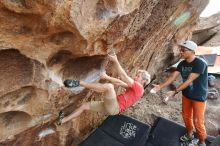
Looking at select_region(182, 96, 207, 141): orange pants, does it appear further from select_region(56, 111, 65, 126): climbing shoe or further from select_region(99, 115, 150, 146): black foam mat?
select_region(56, 111, 65, 126): climbing shoe

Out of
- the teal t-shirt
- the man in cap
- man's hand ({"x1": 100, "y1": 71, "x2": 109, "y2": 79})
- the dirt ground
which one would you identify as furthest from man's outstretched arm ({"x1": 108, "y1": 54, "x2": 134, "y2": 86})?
the dirt ground

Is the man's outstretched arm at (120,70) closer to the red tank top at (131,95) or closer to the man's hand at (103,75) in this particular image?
the red tank top at (131,95)

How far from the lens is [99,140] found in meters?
5.27

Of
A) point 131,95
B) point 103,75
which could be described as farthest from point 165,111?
point 103,75

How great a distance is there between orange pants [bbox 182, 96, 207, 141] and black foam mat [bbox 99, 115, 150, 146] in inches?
25.9

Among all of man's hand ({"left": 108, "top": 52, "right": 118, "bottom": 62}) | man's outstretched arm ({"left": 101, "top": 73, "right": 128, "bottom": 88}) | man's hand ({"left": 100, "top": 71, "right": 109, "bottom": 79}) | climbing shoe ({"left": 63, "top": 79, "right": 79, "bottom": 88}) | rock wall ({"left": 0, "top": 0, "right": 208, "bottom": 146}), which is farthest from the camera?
man's hand ({"left": 100, "top": 71, "right": 109, "bottom": 79})

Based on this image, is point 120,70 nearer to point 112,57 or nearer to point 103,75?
point 112,57

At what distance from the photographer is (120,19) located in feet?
12.3

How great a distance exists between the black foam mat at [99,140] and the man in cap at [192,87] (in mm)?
1006

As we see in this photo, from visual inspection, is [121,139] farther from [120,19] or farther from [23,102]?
[120,19]

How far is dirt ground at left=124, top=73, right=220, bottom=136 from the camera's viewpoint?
21.0 ft

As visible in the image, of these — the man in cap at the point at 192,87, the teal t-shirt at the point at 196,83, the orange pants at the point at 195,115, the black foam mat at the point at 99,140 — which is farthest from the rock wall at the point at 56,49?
the orange pants at the point at 195,115

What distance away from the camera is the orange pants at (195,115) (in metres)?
5.13

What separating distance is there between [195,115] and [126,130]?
1082 mm
